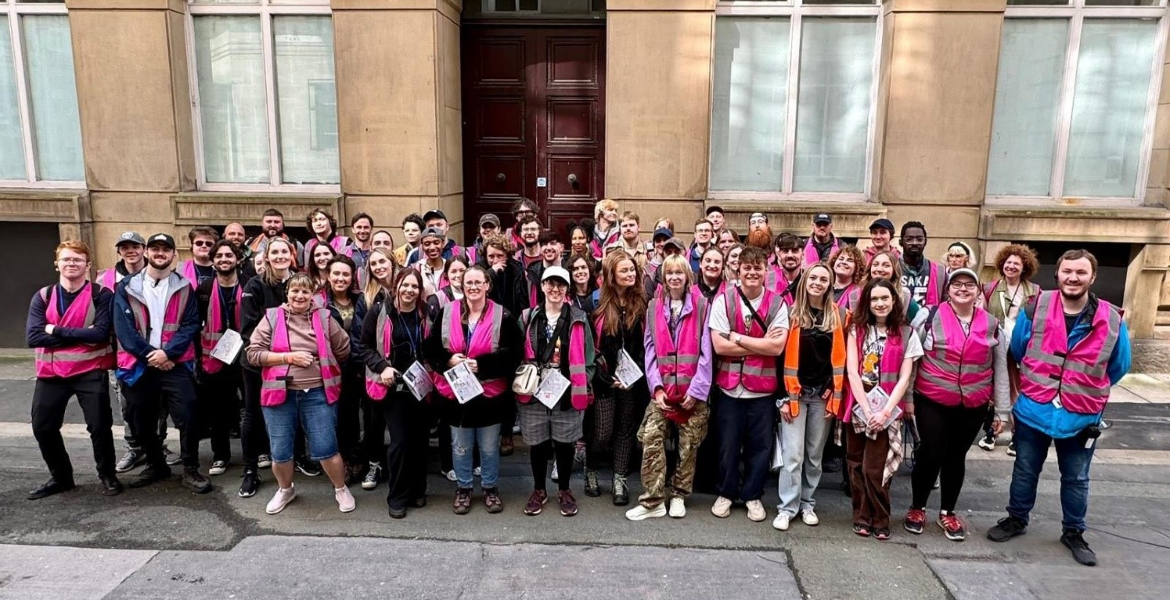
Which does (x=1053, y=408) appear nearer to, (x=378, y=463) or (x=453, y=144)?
(x=378, y=463)

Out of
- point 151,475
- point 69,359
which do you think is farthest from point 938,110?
point 69,359

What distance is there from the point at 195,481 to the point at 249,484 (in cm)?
45

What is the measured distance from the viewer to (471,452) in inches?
215

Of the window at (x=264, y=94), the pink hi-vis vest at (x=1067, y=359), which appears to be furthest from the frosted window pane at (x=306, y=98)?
the pink hi-vis vest at (x=1067, y=359)

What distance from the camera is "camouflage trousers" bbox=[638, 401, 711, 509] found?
17.6 feet

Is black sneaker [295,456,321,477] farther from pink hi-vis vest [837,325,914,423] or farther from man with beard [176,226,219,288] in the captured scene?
pink hi-vis vest [837,325,914,423]

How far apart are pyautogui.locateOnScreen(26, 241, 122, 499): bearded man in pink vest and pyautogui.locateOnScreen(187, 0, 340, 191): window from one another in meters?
4.34

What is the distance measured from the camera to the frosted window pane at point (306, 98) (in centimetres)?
942

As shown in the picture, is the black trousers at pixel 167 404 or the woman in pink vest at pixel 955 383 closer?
the woman in pink vest at pixel 955 383

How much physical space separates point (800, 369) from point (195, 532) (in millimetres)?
4290

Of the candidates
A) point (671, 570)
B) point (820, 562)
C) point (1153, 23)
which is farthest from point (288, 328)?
point (1153, 23)

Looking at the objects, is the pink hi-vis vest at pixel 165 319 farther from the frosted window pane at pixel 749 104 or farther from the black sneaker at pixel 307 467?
the frosted window pane at pixel 749 104

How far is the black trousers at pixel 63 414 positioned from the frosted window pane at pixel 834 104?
770cm

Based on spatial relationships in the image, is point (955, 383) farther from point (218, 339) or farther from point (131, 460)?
point (131, 460)
